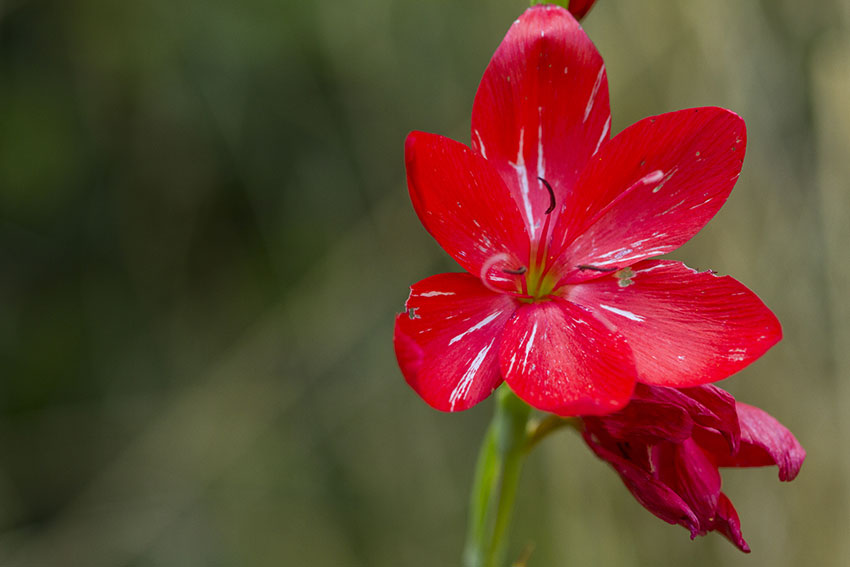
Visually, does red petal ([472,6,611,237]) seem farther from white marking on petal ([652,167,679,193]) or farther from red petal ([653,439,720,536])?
red petal ([653,439,720,536])

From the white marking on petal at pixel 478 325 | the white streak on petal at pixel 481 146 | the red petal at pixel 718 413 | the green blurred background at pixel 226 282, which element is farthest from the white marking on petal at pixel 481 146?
the green blurred background at pixel 226 282

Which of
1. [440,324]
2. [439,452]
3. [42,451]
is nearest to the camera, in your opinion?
[440,324]

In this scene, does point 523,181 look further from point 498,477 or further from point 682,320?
point 498,477

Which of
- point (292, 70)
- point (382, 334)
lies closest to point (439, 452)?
point (382, 334)

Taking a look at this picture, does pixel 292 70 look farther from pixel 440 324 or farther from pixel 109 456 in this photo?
pixel 440 324

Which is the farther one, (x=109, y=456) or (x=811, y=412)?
(x=109, y=456)

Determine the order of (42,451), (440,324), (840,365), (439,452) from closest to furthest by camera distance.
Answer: (440,324)
(840,365)
(439,452)
(42,451)
